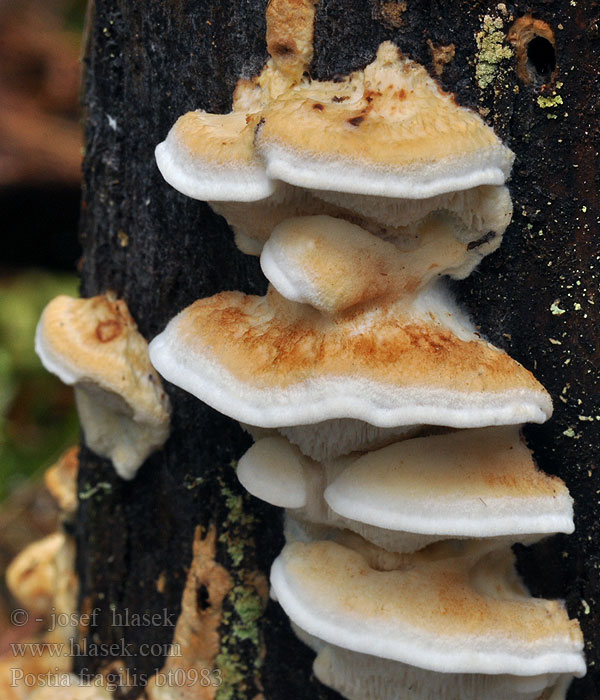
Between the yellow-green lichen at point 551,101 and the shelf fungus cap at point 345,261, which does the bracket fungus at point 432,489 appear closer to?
the shelf fungus cap at point 345,261

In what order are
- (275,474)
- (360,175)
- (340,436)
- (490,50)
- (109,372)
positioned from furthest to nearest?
(109,372) → (275,474) → (340,436) → (490,50) → (360,175)

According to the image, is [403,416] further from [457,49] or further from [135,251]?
[135,251]

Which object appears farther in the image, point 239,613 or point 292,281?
point 239,613

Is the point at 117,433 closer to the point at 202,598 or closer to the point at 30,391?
the point at 202,598

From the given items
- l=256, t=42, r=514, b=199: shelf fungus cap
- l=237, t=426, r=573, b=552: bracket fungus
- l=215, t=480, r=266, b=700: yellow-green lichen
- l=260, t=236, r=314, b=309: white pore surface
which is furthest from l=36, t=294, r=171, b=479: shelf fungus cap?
l=256, t=42, r=514, b=199: shelf fungus cap

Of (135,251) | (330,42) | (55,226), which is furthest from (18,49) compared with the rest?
(330,42)

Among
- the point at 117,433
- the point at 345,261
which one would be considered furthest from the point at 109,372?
the point at 345,261

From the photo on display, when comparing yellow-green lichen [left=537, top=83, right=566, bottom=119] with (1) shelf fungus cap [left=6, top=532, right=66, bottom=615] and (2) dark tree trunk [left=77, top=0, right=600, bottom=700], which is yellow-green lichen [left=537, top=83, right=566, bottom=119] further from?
(1) shelf fungus cap [left=6, top=532, right=66, bottom=615]
